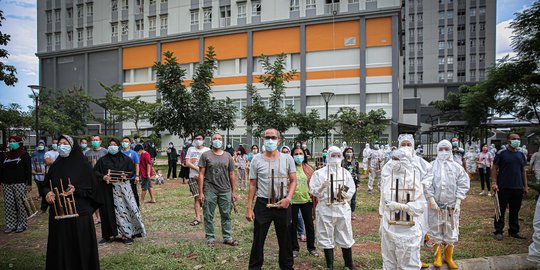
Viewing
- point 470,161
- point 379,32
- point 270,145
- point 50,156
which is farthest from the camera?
point 379,32

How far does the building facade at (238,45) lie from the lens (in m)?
34.9

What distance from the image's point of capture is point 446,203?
6.00m

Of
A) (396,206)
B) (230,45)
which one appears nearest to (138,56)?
(230,45)

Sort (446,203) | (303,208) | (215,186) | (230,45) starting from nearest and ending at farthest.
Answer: (446,203) < (303,208) < (215,186) < (230,45)

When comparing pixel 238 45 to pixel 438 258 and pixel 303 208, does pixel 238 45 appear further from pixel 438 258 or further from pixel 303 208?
pixel 438 258

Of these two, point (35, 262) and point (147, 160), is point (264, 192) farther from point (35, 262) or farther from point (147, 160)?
point (147, 160)

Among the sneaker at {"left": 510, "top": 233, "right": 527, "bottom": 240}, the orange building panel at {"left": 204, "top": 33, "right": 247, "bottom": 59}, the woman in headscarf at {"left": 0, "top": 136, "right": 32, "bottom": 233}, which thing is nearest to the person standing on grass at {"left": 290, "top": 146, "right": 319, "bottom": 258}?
the sneaker at {"left": 510, "top": 233, "right": 527, "bottom": 240}

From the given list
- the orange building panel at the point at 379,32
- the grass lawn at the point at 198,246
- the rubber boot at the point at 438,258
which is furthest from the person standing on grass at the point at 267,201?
the orange building panel at the point at 379,32

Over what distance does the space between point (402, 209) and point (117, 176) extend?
5.24m

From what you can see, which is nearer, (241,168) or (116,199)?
(116,199)

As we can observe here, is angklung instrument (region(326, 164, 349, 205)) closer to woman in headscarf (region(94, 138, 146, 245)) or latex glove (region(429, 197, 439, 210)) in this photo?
latex glove (region(429, 197, 439, 210))

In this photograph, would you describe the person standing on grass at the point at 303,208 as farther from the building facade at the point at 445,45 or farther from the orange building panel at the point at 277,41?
the building facade at the point at 445,45

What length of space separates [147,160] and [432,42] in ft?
229

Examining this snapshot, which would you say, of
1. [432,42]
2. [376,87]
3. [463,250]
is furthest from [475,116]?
[432,42]
